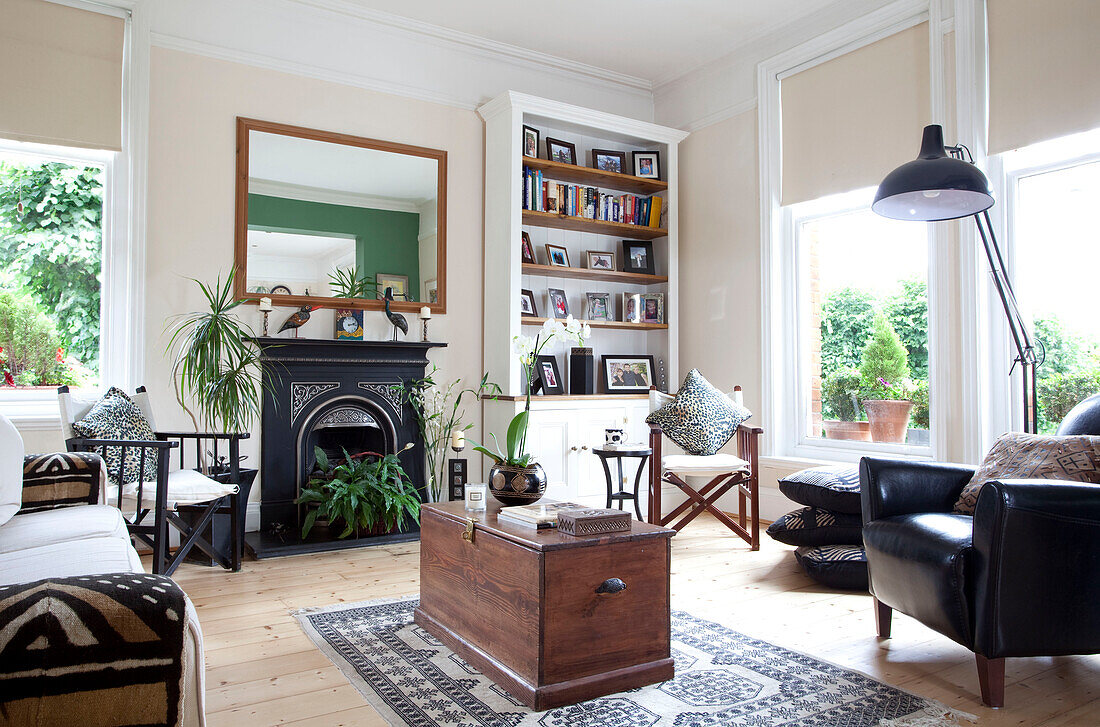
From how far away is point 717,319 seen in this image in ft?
18.1

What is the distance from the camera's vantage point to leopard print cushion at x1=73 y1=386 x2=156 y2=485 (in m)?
3.36

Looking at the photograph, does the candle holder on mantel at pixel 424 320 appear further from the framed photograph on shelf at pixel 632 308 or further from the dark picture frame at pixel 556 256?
the framed photograph on shelf at pixel 632 308

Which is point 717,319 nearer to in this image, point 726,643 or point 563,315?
point 563,315

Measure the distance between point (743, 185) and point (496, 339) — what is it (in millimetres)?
1990

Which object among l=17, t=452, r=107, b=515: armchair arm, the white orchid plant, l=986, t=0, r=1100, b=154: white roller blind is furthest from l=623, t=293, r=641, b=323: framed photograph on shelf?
l=17, t=452, r=107, b=515: armchair arm

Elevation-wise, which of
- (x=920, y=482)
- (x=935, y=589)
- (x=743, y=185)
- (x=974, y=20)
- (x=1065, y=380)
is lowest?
(x=935, y=589)

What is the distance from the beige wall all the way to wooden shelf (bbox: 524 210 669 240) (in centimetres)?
98

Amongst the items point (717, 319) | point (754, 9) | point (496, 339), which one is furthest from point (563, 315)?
point (754, 9)

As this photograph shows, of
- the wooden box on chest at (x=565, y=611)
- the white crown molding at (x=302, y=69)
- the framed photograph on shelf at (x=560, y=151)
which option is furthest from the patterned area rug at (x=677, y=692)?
the framed photograph on shelf at (x=560, y=151)

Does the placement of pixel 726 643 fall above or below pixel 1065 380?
below

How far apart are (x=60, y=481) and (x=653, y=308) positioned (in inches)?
160

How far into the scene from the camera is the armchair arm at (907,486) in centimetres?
272

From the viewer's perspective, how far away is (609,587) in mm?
2242

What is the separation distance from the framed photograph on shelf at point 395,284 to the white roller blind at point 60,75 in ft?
5.13
